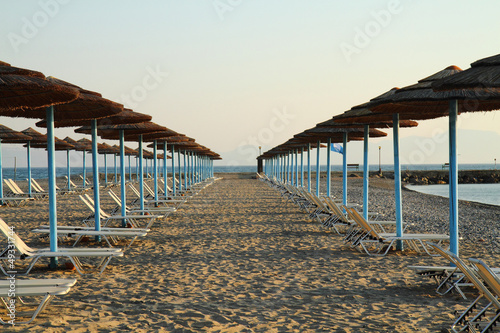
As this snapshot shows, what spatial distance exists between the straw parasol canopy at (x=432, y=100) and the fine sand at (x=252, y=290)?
1994 mm

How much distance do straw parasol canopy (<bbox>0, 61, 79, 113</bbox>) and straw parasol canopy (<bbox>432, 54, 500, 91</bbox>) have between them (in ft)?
11.9

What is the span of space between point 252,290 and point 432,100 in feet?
9.37

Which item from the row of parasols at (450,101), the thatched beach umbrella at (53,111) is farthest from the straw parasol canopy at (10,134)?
the row of parasols at (450,101)

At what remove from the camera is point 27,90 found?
441 centimetres

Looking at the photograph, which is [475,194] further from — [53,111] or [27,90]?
[27,90]

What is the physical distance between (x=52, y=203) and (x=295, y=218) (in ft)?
21.1

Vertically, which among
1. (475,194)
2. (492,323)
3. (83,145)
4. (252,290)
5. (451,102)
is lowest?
(475,194)

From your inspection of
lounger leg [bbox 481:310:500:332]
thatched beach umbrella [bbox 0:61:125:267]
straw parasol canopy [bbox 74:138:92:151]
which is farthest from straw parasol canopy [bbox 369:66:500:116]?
straw parasol canopy [bbox 74:138:92:151]

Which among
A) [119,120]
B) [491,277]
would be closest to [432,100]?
[491,277]

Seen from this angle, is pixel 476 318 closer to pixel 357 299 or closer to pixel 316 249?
pixel 357 299

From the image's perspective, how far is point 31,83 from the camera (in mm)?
4066

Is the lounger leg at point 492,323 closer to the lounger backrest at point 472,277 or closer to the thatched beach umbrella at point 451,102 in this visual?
the lounger backrest at point 472,277

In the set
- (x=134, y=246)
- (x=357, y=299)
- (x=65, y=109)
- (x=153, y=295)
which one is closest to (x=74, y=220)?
(x=134, y=246)

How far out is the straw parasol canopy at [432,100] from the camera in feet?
16.8
